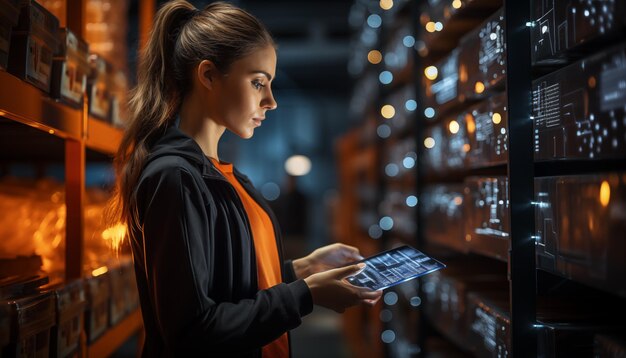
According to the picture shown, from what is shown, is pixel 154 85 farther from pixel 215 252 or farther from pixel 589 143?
pixel 589 143

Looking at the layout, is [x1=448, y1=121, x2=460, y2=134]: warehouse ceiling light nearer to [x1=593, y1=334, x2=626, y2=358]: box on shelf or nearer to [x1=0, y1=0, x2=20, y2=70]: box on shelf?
[x1=593, y1=334, x2=626, y2=358]: box on shelf

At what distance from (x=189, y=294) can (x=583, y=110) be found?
954 millimetres

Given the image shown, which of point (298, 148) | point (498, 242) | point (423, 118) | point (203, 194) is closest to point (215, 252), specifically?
point (203, 194)

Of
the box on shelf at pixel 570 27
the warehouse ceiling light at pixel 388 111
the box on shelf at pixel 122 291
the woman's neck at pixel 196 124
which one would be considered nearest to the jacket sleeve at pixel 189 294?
the woman's neck at pixel 196 124

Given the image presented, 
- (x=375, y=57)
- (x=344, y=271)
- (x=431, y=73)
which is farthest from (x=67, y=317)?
(x=375, y=57)

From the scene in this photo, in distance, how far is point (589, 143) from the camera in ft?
3.97

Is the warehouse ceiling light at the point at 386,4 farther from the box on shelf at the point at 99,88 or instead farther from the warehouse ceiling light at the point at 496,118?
the warehouse ceiling light at the point at 496,118

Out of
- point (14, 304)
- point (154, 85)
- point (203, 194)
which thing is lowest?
point (14, 304)

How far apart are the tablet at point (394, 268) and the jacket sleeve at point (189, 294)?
7.6 inches

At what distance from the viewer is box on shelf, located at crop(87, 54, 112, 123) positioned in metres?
2.21

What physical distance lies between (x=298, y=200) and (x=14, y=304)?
23.5 feet

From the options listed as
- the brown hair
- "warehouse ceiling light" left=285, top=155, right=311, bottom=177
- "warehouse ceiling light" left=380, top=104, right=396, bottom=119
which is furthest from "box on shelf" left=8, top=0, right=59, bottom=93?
"warehouse ceiling light" left=285, top=155, right=311, bottom=177

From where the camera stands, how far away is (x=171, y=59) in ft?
5.26

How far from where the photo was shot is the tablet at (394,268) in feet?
4.80
